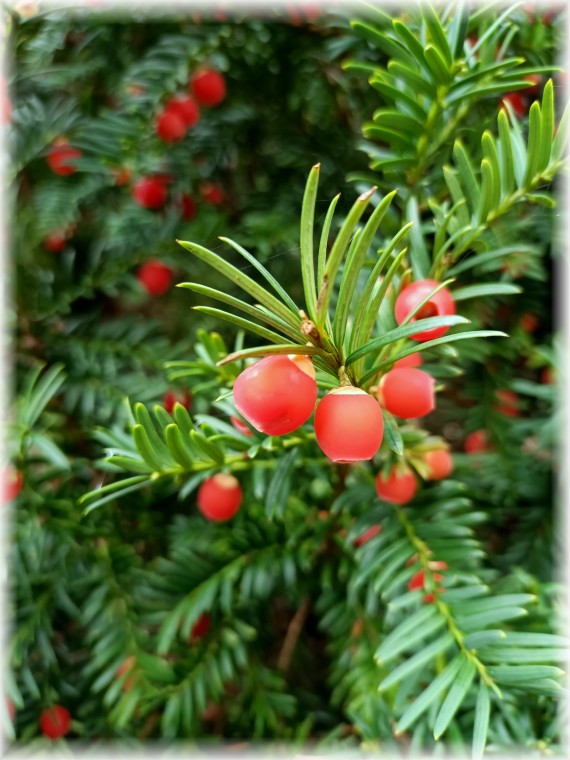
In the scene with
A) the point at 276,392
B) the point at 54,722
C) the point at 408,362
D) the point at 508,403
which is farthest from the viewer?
the point at 508,403

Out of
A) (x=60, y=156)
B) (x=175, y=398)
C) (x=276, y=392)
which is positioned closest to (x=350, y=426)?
(x=276, y=392)

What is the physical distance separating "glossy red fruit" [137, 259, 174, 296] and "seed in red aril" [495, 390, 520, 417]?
0.48 meters

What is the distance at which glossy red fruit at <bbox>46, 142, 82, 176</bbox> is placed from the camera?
89cm

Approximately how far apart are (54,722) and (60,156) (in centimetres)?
74

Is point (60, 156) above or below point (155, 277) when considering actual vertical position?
above

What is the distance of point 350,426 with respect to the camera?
1.00 feet

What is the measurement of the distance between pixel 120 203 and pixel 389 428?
0.70 m

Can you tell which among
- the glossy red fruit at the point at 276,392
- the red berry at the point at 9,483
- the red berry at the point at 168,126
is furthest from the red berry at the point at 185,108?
the glossy red fruit at the point at 276,392

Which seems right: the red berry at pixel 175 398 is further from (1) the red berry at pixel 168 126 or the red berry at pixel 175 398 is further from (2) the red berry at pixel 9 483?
(1) the red berry at pixel 168 126

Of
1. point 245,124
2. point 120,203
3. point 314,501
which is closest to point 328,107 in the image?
point 245,124

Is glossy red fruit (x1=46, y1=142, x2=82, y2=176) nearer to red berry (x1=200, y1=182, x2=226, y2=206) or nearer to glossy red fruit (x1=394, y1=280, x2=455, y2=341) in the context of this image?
red berry (x1=200, y1=182, x2=226, y2=206)

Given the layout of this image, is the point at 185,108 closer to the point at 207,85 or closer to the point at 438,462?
the point at 207,85

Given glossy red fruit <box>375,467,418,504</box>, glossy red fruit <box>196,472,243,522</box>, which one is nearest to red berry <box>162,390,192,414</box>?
glossy red fruit <box>196,472,243,522</box>

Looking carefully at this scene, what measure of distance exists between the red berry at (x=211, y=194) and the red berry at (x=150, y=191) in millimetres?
56
